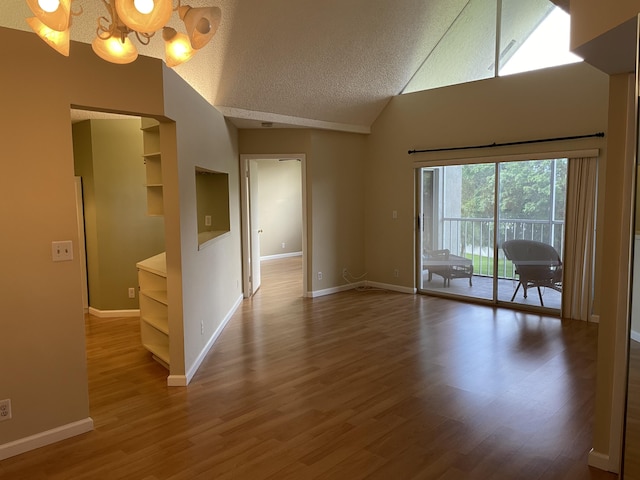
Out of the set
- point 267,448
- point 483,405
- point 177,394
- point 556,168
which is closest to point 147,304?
point 177,394

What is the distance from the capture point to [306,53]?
5055mm

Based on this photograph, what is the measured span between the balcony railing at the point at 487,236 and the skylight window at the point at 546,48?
1.91 metres

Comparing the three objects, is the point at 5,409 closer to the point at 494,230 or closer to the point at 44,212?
the point at 44,212

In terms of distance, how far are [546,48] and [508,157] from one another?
1342mm

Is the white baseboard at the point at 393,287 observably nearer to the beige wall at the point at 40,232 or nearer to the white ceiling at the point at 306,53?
the white ceiling at the point at 306,53

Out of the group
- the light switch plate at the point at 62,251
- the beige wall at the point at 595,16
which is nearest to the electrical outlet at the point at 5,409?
the light switch plate at the point at 62,251

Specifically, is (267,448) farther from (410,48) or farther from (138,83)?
(410,48)

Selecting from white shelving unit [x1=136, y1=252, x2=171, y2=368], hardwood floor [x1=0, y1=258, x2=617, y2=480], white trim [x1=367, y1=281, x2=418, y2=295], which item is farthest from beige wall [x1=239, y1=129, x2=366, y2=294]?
white shelving unit [x1=136, y1=252, x2=171, y2=368]

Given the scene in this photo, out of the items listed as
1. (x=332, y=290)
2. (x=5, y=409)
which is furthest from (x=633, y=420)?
(x=332, y=290)

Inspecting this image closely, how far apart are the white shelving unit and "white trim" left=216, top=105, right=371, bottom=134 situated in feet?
6.77

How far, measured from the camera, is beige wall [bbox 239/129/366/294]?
6574 mm

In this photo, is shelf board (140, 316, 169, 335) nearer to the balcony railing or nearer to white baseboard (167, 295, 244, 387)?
A: white baseboard (167, 295, 244, 387)

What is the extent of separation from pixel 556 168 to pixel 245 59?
152 inches

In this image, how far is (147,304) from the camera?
14.3 feet
